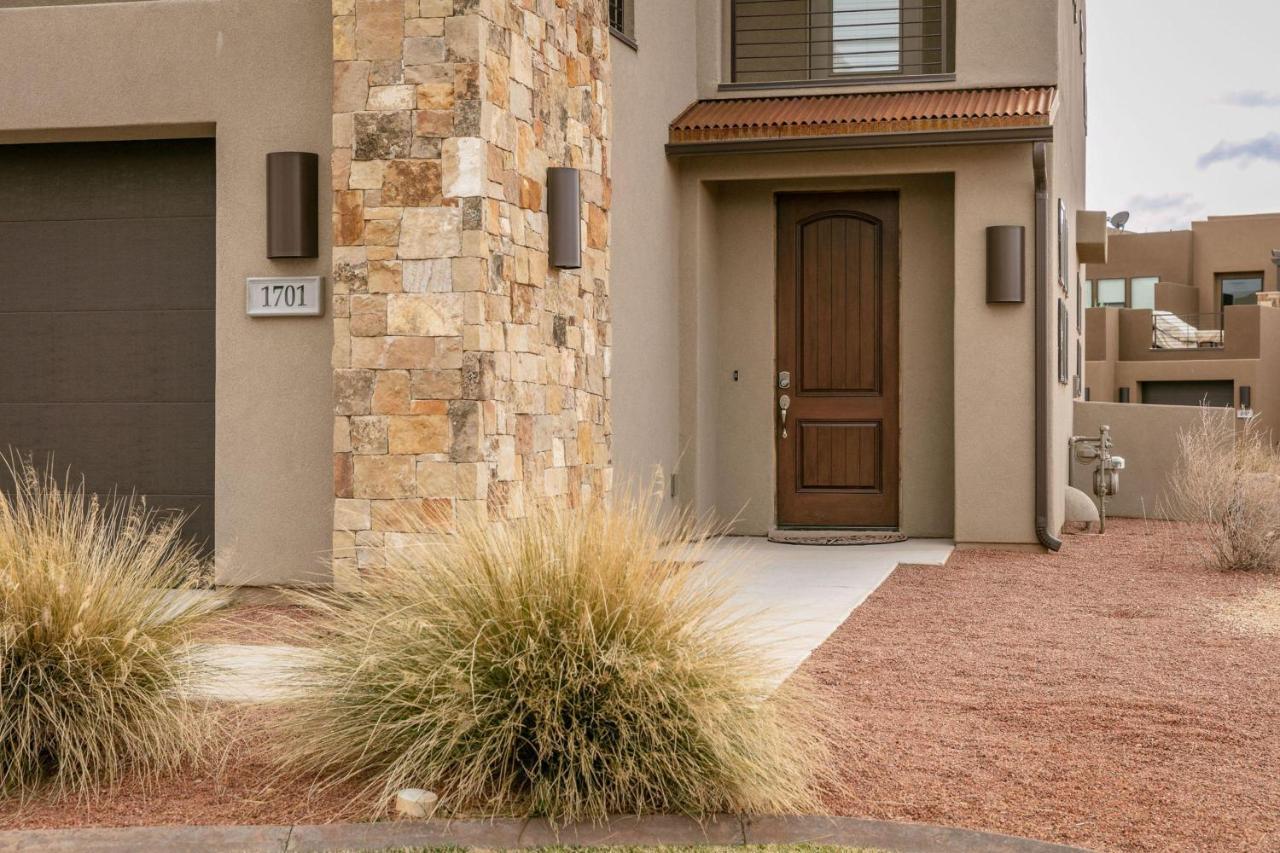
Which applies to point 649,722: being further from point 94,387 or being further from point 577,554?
point 94,387

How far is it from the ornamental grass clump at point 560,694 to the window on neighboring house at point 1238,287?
125 feet

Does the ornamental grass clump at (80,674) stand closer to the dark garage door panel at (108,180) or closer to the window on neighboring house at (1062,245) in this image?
the dark garage door panel at (108,180)

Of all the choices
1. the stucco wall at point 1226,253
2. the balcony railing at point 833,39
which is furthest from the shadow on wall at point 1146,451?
the stucco wall at point 1226,253

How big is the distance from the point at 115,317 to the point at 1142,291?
1366 inches

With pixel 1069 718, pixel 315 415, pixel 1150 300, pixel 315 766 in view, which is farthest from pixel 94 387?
pixel 1150 300

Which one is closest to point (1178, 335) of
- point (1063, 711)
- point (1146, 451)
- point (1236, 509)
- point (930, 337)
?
point (1146, 451)

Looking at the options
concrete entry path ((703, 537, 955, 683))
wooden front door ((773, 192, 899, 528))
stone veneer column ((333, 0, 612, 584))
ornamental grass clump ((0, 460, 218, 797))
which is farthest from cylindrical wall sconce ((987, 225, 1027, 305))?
ornamental grass clump ((0, 460, 218, 797))

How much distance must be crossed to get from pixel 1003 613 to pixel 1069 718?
8.40 feet

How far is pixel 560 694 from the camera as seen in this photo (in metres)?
3.82

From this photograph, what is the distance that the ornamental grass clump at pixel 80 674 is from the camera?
403cm

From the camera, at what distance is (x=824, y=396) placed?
11312 millimetres

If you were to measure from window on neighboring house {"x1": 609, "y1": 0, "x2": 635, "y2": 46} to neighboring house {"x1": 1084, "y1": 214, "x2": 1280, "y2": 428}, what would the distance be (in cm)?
2298

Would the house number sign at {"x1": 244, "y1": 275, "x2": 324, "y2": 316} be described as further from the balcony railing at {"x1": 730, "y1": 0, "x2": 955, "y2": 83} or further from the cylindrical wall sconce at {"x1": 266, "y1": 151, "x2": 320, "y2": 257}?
the balcony railing at {"x1": 730, "y1": 0, "x2": 955, "y2": 83}

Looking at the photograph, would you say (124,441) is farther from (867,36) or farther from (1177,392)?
(1177,392)
